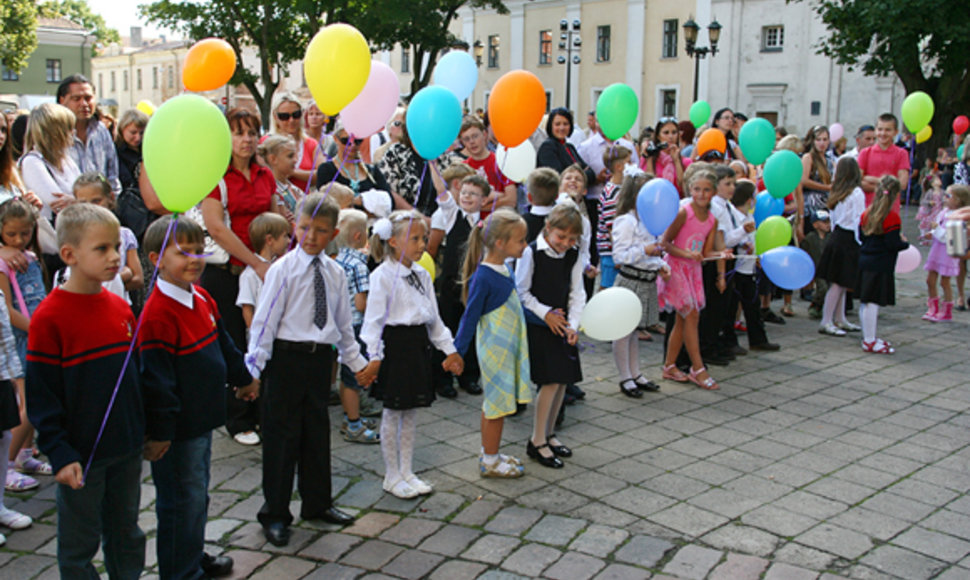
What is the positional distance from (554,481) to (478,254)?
139 centimetres

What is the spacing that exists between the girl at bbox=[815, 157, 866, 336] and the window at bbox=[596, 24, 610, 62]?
34281 mm

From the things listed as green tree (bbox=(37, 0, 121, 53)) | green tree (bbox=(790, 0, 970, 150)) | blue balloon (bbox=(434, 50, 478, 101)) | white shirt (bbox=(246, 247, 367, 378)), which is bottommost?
white shirt (bbox=(246, 247, 367, 378))

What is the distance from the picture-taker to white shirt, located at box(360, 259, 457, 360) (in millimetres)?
4375

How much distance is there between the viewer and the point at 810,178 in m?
9.72

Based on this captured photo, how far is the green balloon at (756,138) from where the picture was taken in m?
8.08

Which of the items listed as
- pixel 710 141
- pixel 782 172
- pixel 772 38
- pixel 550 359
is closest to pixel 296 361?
pixel 550 359

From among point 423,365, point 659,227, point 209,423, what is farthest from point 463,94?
point 209,423

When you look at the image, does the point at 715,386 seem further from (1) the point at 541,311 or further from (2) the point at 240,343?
(2) the point at 240,343

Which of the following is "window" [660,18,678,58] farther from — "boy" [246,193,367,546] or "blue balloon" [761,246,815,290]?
"boy" [246,193,367,546]

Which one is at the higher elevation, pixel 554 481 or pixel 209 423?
pixel 209 423

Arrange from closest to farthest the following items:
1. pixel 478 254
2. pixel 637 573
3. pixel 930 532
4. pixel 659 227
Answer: pixel 637 573 < pixel 930 532 < pixel 478 254 < pixel 659 227

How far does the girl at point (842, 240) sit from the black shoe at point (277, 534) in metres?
6.27

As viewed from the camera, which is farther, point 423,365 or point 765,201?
point 765,201

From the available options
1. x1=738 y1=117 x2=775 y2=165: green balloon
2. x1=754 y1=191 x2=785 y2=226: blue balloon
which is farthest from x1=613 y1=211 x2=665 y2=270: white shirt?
x1=738 y1=117 x2=775 y2=165: green balloon
